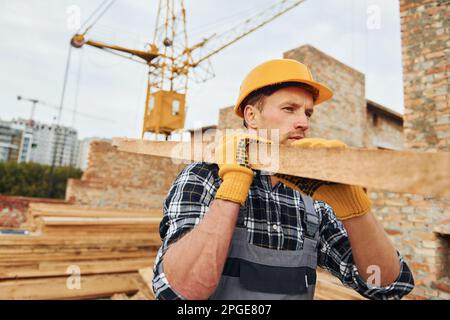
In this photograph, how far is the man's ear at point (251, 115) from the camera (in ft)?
4.64

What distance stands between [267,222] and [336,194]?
42 cm

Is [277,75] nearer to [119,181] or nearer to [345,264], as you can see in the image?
[345,264]

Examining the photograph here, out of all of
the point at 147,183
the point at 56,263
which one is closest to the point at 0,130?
the point at 147,183

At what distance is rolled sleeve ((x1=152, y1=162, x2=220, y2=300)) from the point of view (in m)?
1.08

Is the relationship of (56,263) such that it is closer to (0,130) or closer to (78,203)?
(78,203)

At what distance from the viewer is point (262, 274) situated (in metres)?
1.24

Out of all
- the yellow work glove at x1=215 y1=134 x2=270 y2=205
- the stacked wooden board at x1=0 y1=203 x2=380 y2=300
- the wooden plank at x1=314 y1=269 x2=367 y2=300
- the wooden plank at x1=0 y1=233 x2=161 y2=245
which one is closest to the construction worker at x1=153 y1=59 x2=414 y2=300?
the yellow work glove at x1=215 y1=134 x2=270 y2=205

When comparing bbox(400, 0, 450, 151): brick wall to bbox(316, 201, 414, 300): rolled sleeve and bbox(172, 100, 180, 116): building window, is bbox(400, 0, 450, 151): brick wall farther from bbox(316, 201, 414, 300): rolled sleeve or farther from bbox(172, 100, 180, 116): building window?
bbox(172, 100, 180, 116): building window

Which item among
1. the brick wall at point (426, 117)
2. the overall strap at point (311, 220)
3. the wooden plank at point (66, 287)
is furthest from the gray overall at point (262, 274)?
the wooden plank at point (66, 287)

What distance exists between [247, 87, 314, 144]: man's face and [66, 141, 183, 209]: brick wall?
38.5 feet

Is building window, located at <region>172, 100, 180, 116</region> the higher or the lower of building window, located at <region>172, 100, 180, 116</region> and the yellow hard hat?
the higher

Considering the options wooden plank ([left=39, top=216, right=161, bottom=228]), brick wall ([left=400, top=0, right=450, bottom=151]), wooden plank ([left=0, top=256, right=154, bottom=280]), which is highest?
brick wall ([left=400, top=0, right=450, bottom=151])

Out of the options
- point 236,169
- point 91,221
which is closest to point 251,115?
point 236,169
